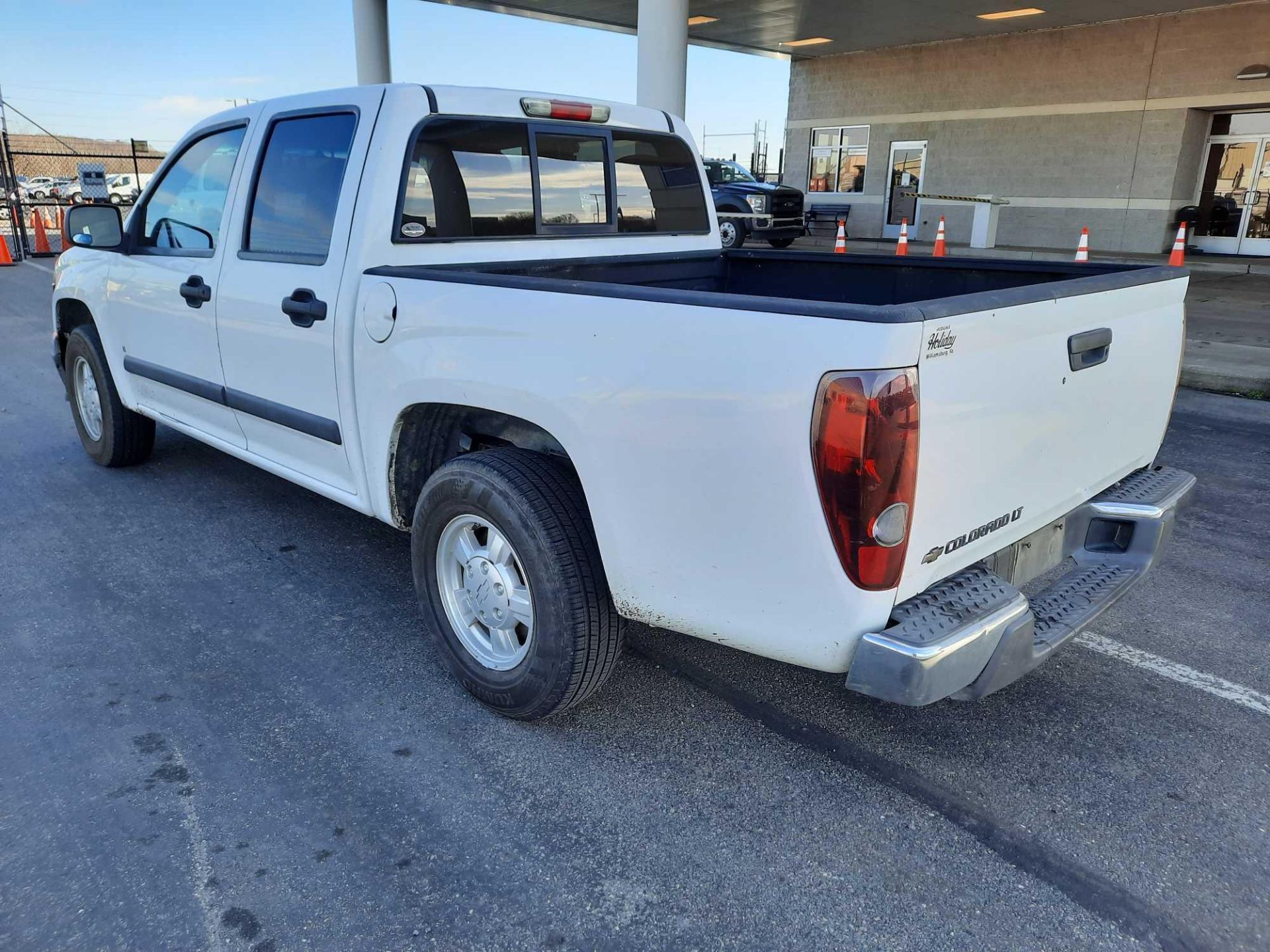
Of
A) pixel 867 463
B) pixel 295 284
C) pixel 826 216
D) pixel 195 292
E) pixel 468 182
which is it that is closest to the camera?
pixel 867 463

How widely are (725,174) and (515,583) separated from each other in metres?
20.1

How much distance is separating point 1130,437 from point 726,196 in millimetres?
17814

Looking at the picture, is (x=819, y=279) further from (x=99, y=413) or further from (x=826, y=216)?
(x=826, y=216)

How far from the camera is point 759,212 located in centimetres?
1945

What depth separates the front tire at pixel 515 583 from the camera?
2.68 m

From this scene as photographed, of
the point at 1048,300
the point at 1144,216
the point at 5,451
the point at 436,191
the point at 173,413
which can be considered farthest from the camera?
the point at 1144,216

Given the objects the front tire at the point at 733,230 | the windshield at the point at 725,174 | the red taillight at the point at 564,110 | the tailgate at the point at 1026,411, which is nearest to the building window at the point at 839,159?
the windshield at the point at 725,174

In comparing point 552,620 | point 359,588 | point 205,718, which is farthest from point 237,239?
point 552,620

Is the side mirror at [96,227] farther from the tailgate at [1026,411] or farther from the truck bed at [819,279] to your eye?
the tailgate at [1026,411]

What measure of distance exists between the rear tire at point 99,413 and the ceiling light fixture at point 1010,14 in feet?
59.6

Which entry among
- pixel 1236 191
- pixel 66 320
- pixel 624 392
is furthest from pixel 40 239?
pixel 1236 191

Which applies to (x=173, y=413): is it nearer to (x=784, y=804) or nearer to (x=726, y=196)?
(x=784, y=804)

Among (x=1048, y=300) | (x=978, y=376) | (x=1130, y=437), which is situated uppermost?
(x=1048, y=300)

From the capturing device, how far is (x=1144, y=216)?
19250 millimetres
